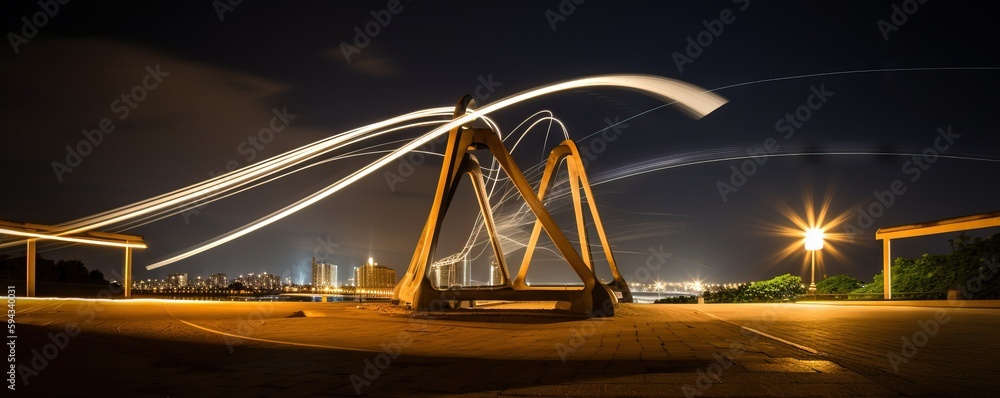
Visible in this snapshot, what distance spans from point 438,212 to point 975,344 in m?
15.7

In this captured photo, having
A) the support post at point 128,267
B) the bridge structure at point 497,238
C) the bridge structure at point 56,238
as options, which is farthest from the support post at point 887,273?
the support post at point 128,267

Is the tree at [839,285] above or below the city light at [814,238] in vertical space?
below

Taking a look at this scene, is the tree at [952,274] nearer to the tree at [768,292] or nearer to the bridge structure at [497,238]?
the tree at [768,292]

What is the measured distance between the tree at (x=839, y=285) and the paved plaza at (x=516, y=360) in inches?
757

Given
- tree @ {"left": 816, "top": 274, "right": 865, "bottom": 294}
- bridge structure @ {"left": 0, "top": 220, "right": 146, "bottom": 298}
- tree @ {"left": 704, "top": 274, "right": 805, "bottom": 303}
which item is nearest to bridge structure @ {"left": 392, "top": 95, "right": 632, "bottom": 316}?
tree @ {"left": 704, "top": 274, "right": 805, "bottom": 303}

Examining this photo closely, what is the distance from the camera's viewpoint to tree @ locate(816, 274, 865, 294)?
3350cm

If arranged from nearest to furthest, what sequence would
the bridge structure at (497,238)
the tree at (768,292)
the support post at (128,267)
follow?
the bridge structure at (497,238)
the tree at (768,292)
the support post at (128,267)

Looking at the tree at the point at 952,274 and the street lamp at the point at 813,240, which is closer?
the tree at the point at 952,274

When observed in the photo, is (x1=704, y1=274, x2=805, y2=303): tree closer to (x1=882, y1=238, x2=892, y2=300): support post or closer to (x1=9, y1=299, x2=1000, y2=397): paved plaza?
(x1=882, y1=238, x2=892, y2=300): support post

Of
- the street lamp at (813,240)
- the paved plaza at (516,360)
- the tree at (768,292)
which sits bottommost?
the tree at (768,292)

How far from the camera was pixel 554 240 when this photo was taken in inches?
834

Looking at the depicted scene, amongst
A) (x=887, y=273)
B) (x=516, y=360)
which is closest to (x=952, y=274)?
(x=887, y=273)

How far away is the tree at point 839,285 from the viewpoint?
1319 inches

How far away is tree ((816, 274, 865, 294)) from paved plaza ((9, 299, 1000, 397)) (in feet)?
63.1
